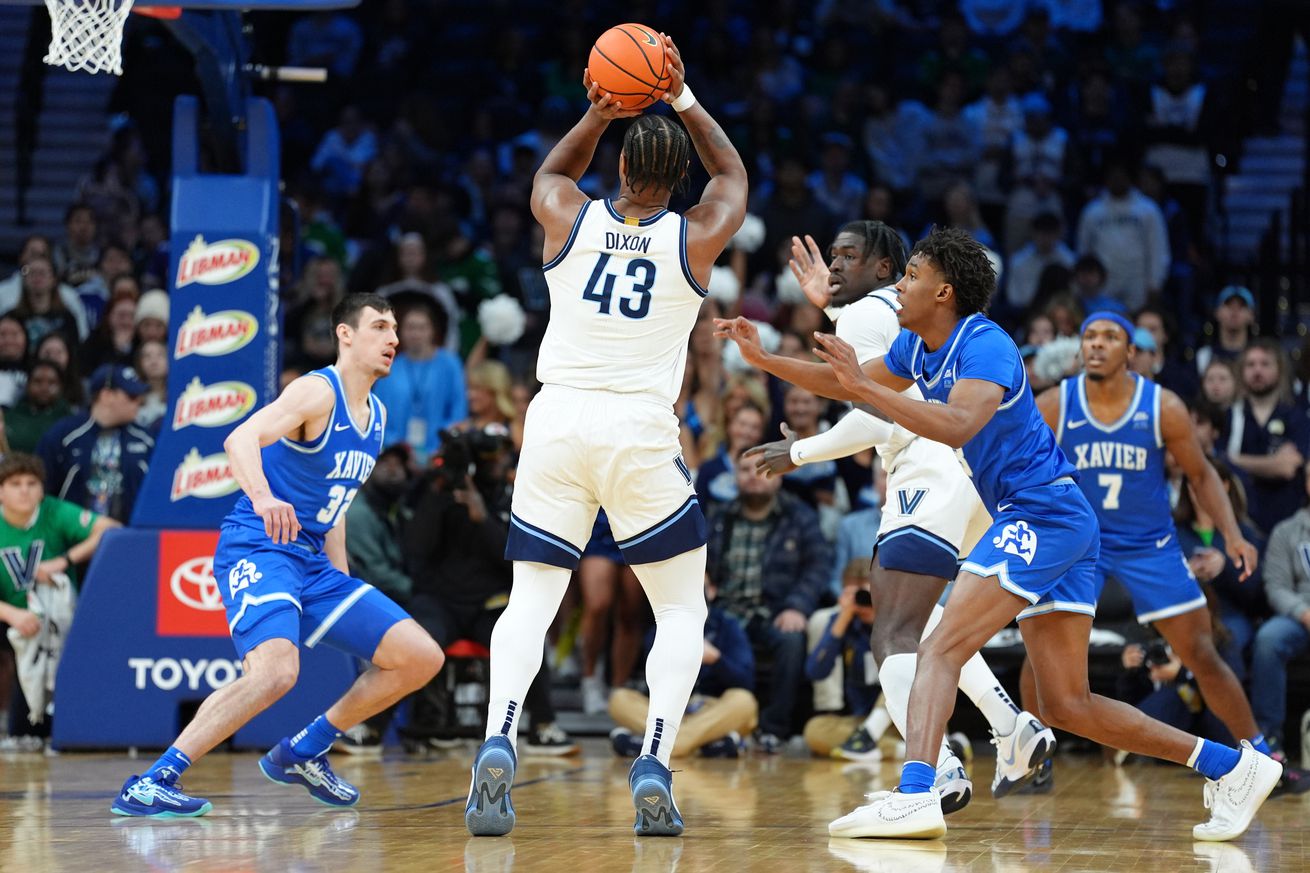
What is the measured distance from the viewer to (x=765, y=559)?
10.9m

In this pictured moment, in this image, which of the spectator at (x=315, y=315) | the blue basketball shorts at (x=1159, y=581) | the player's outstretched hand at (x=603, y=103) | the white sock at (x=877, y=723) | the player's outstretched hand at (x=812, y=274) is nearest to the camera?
the player's outstretched hand at (x=603, y=103)

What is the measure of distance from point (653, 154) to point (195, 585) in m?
4.61

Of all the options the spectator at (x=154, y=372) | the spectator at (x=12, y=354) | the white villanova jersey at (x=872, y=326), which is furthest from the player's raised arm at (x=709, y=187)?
the spectator at (x=12, y=354)

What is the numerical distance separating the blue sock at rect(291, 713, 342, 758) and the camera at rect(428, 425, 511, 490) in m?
3.18

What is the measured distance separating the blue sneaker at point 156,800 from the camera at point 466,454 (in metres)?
3.67

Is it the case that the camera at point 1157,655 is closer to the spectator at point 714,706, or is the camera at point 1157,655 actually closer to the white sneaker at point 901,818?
the spectator at point 714,706

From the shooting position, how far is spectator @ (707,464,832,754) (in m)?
10.8

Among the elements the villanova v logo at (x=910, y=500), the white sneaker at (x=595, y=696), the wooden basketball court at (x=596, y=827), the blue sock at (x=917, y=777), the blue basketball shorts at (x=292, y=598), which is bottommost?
the white sneaker at (x=595, y=696)

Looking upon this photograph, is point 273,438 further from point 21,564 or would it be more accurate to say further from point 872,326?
point 21,564

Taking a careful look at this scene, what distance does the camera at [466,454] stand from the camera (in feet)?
33.7

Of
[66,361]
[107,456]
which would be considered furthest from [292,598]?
[66,361]

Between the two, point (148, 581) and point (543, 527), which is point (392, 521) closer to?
point (148, 581)

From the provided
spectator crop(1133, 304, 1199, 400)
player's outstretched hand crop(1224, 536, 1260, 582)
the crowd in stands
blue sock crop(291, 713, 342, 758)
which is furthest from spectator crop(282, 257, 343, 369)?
player's outstretched hand crop(1224, 536, 1260, 582)

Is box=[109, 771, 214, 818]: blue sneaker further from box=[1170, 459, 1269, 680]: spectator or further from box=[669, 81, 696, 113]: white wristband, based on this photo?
box=[1170, 459, 1269, 680]: spectator
